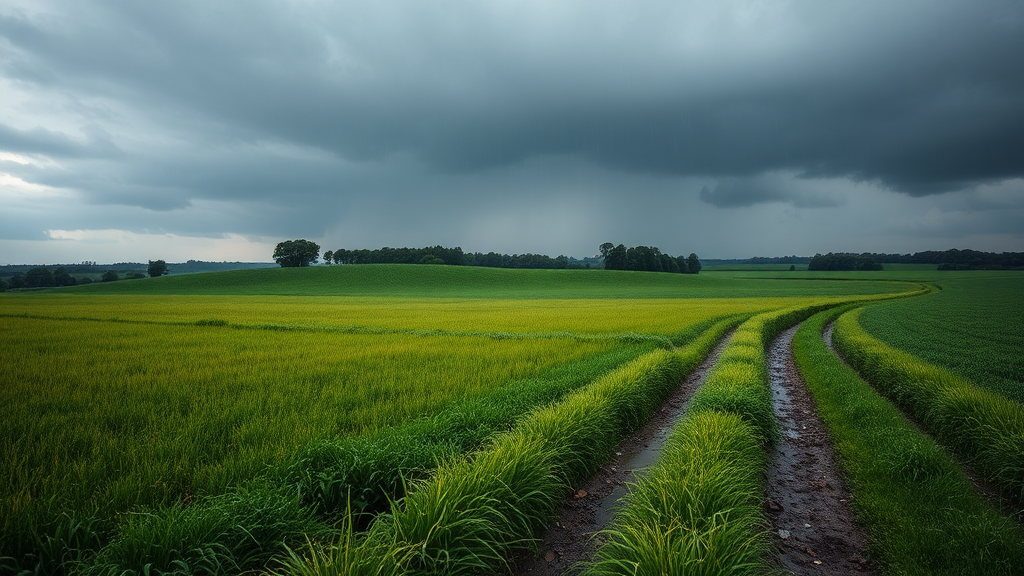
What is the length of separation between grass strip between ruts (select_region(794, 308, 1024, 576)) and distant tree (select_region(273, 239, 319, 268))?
12870 cm

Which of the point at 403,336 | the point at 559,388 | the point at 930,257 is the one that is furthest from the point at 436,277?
the point at 930,257

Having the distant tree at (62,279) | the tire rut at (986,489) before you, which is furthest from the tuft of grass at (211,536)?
the distant tree at (62,279)

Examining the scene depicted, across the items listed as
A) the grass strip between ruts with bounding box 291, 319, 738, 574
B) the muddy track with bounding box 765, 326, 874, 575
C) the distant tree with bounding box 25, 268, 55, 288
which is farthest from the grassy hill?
the grass strip between ruts with bounding box 291, 319, 738, 574

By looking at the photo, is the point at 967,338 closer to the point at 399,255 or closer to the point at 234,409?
the point at 234,409

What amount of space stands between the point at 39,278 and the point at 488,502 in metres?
145

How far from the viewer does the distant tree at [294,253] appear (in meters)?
118

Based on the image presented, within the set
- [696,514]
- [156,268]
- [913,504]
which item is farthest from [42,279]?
[913,504]

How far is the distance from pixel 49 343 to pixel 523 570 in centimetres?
1959

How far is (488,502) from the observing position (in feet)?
14.8

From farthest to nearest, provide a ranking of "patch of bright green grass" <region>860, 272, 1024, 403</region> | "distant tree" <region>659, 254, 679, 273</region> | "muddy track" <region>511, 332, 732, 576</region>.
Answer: "distant tree" <region>659, 254, 679, 273</region>, "patch of bright green grass" <region>860, 272, 1024, 403</region>, "muddy track" <region>511, 332, 732, 576</region>

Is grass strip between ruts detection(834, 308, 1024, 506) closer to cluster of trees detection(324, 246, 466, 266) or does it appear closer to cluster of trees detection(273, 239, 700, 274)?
cluster of trees detection(273, 239, 700, 274)

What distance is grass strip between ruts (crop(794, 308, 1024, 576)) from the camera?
432cm

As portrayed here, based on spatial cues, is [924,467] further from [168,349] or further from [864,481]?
[168,349]

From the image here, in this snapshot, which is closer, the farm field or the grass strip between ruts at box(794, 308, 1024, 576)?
the farm field
